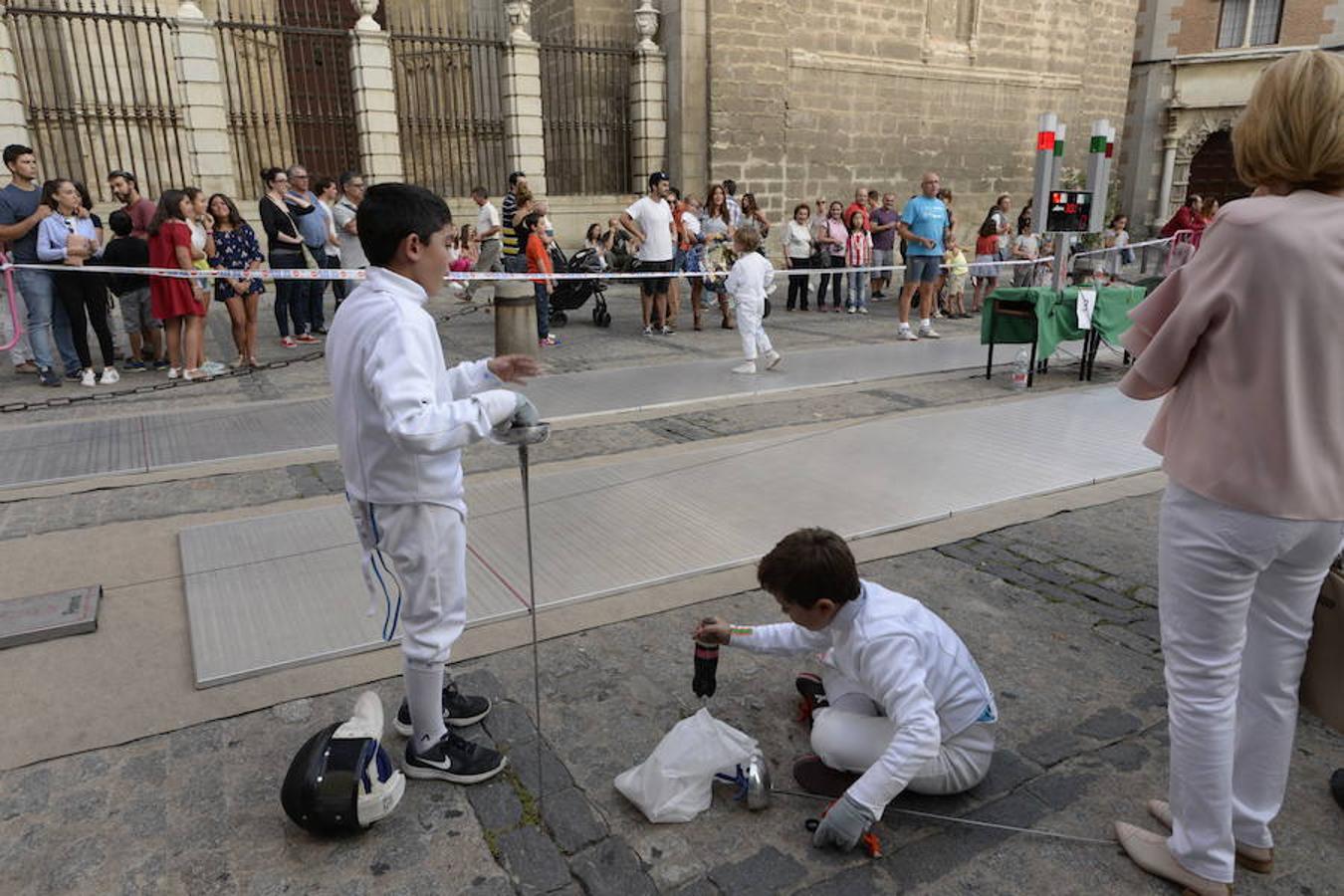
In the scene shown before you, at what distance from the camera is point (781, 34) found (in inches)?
657

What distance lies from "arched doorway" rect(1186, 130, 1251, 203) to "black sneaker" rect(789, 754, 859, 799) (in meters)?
27.7

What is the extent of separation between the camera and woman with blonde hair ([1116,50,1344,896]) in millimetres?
1909

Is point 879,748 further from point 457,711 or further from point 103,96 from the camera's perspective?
point 103,96

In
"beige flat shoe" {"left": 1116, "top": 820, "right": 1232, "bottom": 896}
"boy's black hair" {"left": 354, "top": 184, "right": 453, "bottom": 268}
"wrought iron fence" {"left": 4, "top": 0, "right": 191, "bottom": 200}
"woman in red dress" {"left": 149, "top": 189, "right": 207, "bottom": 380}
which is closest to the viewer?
"beige flat shoe" {"left": 1116, "top": 820, "right": 1232, "bottom": 896}

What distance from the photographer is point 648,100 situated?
54.1 ft

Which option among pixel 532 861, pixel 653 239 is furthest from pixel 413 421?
pixel 653 239

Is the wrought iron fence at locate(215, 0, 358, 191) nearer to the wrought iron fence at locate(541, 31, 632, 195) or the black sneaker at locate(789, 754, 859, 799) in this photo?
the wrought iron fence at locate(541, 31, 632, 195)

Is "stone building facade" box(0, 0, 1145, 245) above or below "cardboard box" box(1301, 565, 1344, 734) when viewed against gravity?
above

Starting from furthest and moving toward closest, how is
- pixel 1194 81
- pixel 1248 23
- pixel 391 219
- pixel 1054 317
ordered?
pixel 1194 81
pixel 1248 23
pixel 1054 317
pixel 391 219

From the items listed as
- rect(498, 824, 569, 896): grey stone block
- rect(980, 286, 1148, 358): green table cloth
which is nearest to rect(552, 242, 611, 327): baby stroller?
rect(980, 286, 1148, 358): green table cloth

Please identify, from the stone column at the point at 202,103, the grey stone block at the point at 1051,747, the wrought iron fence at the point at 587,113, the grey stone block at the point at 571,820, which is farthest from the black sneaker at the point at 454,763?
the wrought iron fence at the point at 587,113

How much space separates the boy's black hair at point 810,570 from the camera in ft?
8.08

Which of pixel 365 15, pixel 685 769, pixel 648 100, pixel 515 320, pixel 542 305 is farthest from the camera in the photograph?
pixel 648 100

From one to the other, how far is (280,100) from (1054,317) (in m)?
13.9
